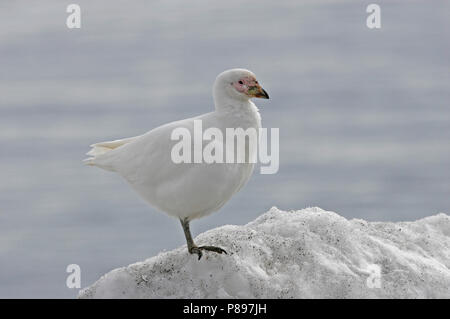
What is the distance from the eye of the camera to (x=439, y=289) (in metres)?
8.58

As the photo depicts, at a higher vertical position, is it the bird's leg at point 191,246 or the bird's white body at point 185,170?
the bird's white body at point 185,170

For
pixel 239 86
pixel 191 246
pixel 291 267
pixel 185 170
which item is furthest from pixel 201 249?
pixel 239 86

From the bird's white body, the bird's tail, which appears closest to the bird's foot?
the bird's white body

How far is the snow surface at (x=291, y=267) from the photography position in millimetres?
8219

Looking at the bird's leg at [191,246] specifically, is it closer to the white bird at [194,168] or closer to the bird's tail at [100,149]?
the white bird at [194,168]

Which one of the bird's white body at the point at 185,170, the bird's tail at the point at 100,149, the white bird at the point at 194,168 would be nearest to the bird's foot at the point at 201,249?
the white bird at the point at 194,168

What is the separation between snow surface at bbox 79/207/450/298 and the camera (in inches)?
324

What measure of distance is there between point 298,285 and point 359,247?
43.7 inches

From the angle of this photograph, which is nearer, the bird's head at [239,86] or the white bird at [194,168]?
the white bird at [194,168]

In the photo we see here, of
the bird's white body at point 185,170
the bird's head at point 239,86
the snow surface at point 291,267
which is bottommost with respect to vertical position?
the snow surface at point 291,267

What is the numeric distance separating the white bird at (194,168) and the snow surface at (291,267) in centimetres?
31
